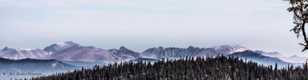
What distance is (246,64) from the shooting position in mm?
47469

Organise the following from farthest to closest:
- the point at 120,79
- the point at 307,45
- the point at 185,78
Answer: the point at 307,45, the point at 120,79, the point at 185,78

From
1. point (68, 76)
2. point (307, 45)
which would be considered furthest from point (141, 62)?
point (307, 45)

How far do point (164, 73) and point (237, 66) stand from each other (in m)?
7.82

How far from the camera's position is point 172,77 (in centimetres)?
3828

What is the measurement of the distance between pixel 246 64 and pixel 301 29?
1340 centimetres

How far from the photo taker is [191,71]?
132ft

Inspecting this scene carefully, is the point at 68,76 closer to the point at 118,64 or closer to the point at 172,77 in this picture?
the point at 118,64

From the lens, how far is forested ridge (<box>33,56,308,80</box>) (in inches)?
→ 1518

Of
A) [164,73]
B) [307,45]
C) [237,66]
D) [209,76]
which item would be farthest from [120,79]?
[307,45]

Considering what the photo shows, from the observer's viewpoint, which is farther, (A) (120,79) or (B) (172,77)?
(A) (120,79)

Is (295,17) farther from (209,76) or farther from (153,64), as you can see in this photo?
(209,76)

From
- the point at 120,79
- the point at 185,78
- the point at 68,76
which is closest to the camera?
the point at 185,78

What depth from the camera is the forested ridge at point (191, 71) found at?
3856 centimetres

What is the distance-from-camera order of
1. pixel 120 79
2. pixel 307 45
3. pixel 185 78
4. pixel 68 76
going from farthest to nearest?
pixel 307 45 → pixel 68 76 → pixel 120 79 → pixel 185 78
